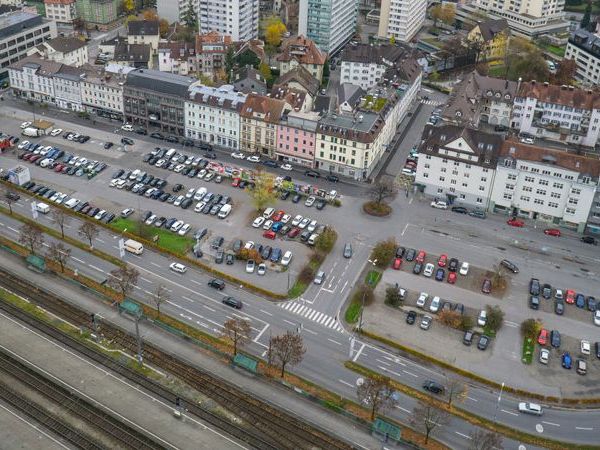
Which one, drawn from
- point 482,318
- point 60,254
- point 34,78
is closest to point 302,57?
point 34,78

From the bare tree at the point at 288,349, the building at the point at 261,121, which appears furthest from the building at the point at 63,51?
the bare tree at the point at 288,349

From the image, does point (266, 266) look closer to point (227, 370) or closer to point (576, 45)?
Result: point (227, 370)

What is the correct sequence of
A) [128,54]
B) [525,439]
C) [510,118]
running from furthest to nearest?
[128,54] → [510,118] → [525,439]

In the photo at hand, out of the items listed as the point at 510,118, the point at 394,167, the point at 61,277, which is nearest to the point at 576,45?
the point at 510,118

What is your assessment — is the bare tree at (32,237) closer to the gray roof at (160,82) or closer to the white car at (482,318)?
the gray roof at (160,82)

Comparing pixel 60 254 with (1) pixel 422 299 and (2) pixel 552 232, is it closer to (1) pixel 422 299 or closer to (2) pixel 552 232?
(1) pixel 422 299
